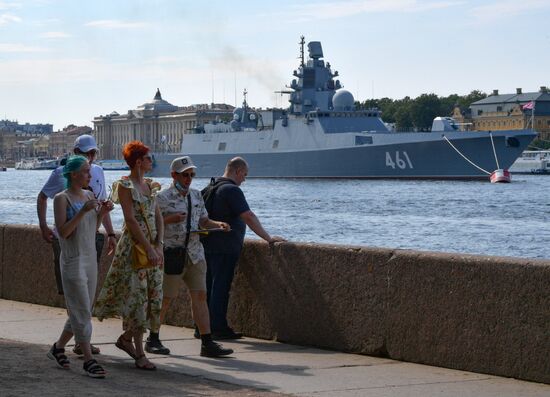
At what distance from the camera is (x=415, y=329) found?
746 centimetres

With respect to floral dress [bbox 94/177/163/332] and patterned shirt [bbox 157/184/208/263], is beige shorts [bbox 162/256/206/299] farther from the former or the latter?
floral dress [bbox 94/177/163/332]

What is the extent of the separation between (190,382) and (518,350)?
1.78m

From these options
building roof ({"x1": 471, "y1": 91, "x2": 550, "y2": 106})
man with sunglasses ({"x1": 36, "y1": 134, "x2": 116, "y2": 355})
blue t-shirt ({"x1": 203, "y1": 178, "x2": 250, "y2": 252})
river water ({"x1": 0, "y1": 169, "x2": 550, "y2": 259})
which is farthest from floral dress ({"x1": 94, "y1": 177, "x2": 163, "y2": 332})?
building roof ({"x1": 471, "y1": 91, "x2": 550, "y2": 106})

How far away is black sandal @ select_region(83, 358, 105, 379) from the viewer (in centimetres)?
670

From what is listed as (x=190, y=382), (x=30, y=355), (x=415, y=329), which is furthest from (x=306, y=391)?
(x=30, y=355)

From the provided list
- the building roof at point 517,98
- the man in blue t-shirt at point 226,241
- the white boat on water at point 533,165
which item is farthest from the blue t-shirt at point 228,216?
the building roof at point 517,98

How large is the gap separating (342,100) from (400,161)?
25.4ft

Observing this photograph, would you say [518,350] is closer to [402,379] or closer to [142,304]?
[402,379]

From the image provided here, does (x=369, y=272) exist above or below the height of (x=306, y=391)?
above

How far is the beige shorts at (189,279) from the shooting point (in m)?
7.78

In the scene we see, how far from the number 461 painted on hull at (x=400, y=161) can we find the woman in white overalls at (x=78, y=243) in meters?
67.8

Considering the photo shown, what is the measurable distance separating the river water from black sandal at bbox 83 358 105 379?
20108 mm

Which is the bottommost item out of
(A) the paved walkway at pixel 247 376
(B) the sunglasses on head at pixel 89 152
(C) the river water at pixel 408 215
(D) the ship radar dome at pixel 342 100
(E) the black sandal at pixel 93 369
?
(C) the river water at pixel 408 215

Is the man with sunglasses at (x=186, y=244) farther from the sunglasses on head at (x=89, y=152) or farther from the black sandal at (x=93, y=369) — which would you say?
the black sandal at (x=93, y=369)
